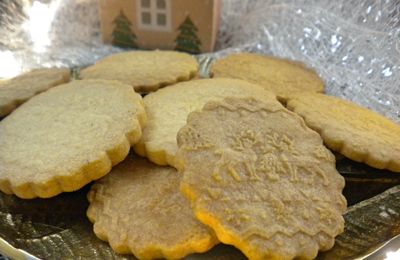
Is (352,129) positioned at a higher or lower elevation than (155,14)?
lower

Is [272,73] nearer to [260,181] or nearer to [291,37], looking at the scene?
[291,37]

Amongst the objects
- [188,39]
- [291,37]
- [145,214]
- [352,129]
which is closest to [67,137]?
[145,214]

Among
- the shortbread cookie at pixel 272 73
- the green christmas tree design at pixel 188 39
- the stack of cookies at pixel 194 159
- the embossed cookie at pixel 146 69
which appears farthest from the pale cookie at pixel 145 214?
the green christmas tree design at pixel 188 39

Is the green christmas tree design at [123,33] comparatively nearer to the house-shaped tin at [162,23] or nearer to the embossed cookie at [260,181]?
the house-shaped tin at [162,23]

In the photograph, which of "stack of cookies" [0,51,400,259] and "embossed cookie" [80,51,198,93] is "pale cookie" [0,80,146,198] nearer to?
"stack of cookies" [0,51,400,259]

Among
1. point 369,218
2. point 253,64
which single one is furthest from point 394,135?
point 253,64
